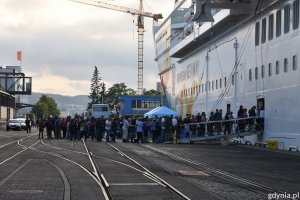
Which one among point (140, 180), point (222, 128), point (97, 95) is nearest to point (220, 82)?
point (222, 128)

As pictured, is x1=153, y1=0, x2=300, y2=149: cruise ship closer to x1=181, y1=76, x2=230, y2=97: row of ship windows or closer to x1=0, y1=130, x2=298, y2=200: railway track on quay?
x1=181, y1=76, x2=230, y2=97: row of ship windows

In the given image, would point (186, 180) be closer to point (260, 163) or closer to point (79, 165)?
point (79, 165)

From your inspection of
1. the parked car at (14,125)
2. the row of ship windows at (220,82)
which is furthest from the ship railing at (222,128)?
the parked car at (14,125)

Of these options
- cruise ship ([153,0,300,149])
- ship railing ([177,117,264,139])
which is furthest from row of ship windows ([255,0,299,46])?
ship railing ([177,117,264,139])

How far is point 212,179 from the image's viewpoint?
15109mm

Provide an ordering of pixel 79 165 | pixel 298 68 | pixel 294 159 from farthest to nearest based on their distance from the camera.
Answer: pixel 298 68
pixel 294 159
pixel 79 165

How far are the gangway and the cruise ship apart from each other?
0.93 meters

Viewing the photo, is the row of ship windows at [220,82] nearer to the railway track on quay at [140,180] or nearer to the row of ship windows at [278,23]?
the row of ship windows at [278,23]

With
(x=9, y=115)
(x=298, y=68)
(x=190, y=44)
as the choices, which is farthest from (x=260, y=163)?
(x=9, y=115)

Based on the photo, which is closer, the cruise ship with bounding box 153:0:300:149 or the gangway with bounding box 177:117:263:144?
the cruise ship with bounding box 153:0:300:149

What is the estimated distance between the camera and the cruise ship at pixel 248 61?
2995 cm

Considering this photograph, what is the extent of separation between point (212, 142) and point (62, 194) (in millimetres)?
29631

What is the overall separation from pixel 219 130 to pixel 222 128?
8.9 inches

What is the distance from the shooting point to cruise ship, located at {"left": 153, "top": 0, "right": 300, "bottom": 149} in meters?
30.0
